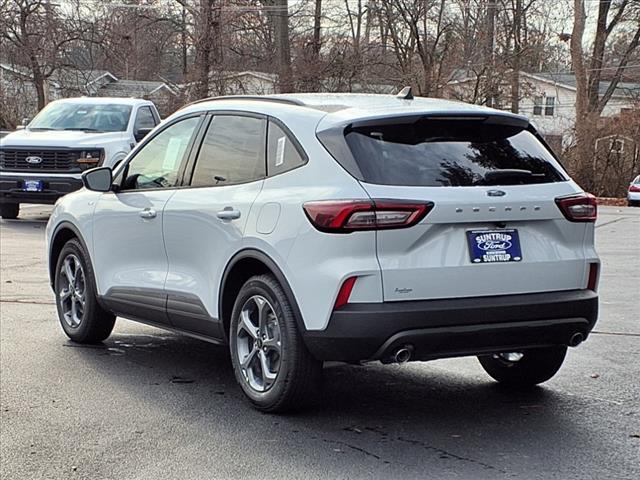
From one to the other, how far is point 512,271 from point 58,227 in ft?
12.9

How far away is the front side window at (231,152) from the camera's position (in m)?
5.78

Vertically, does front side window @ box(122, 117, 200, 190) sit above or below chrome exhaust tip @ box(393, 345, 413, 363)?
above

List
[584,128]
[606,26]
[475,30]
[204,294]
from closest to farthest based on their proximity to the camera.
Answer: [204,294] < [584,128] < [475,30] < [606,26]

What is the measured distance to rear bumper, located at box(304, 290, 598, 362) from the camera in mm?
4871

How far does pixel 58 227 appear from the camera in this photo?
7.64m

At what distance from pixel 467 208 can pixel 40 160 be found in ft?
41.2

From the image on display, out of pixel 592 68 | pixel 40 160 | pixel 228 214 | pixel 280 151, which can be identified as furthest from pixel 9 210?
pixel 592 68

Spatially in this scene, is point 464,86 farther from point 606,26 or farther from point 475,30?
point 606,26

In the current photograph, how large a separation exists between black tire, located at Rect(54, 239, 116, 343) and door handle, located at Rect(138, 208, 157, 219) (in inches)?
34.8

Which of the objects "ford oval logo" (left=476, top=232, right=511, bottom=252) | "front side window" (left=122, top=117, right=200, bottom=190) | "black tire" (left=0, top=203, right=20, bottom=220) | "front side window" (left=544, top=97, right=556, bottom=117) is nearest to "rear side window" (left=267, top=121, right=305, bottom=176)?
"front side window" (left=122, top=117, right=200, bottom=190)

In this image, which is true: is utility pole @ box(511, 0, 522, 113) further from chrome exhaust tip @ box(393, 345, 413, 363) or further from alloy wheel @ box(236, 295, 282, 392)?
chrome exhaust tip @ box(393, 345, 413, 363)

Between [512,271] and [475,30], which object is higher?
[475,30]

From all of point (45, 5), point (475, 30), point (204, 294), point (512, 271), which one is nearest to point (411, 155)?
point (512, 271)

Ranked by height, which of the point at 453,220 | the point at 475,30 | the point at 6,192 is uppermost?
the point at 475,30
